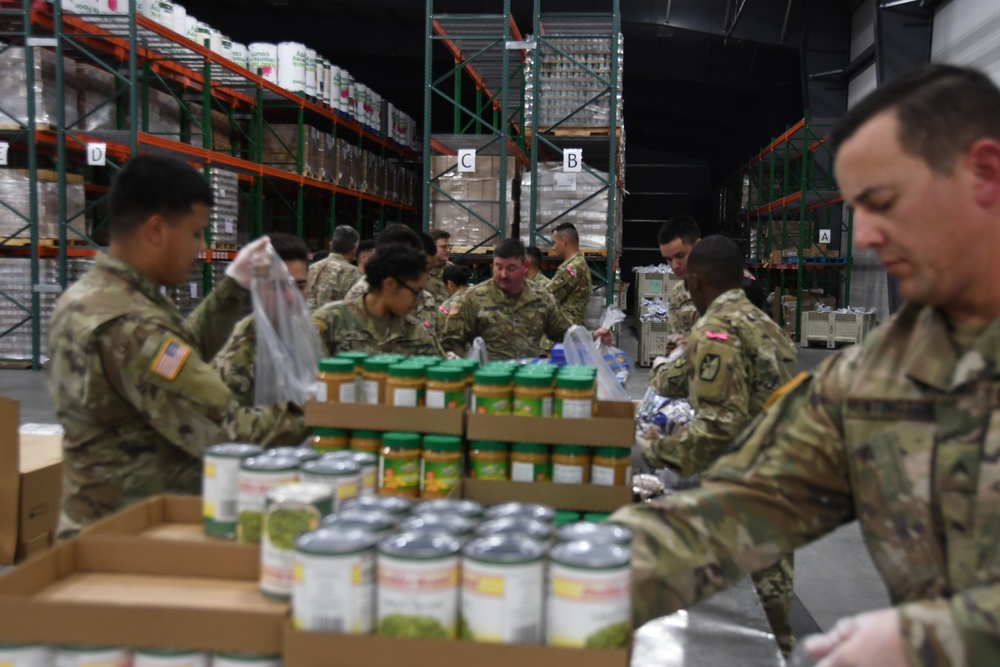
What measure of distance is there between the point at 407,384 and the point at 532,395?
36 centimetres

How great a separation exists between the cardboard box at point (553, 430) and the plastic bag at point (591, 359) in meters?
0.99

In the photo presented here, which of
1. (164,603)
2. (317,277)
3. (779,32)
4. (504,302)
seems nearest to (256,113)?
(317,277)

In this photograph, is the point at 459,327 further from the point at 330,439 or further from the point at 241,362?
the point at 330,439

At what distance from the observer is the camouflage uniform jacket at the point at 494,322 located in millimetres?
5832

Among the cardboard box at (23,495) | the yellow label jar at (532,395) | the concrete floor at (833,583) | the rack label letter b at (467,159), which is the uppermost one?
the rack label letter b at (467,159)

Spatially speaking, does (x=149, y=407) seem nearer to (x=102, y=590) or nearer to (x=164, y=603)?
(x=102, y=590)

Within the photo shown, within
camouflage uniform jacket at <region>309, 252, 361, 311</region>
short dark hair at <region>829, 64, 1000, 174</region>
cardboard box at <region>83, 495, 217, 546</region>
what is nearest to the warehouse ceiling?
camouflage uniform jacket at <region>309, 252, 361, 311</region>

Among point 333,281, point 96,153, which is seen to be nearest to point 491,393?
point 333,281

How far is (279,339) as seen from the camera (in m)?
3.07

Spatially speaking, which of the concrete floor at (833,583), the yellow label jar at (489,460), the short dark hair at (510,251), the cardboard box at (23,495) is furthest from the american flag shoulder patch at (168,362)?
the short dark hair at (510,251)

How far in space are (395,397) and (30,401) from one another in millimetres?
6898

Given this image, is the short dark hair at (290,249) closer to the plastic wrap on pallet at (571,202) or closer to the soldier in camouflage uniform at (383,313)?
the soldier in camouflage uniform at (383,313)

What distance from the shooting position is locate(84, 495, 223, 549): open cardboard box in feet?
5.57

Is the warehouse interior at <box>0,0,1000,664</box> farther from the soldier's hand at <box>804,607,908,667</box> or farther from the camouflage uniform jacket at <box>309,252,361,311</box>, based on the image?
the soldier's hand at <box>804,607,908,667</box>
